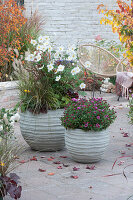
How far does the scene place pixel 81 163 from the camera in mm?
3322

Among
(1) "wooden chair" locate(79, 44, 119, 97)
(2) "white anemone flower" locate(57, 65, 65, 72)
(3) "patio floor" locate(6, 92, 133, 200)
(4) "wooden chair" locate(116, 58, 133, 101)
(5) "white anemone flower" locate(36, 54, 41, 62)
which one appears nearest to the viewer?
(3) "patio floor" locate(6, 92, 133, 200)

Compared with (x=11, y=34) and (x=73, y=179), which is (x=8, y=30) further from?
(x=73, y=179)

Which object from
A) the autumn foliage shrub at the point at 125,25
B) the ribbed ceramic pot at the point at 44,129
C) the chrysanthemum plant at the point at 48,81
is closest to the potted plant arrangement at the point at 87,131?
the ribbed ceramic pot at the point at 44,129

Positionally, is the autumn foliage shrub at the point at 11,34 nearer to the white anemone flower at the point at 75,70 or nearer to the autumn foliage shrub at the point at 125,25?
the autumn foliage shrub at the point at 125,25

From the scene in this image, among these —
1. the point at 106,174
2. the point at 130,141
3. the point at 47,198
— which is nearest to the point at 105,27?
the point at 130,141

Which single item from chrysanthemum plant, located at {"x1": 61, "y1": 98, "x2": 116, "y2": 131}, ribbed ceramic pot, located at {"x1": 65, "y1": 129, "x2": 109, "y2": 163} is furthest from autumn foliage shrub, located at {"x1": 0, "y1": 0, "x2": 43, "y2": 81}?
ribbed ceramic pot, located at {"x1": 65, "y1": 129, "x2": 109, "y2": 163}

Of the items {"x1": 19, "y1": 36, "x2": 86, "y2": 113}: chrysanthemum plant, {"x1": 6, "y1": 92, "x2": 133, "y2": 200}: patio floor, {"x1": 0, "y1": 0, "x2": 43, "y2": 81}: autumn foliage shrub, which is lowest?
{"x1": 6, "y1": 92, "x2": 133, "y2": 200}: patio floor

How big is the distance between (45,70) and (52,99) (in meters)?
0.32

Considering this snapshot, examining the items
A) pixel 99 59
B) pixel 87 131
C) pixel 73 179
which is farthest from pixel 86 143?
pixel 99 59

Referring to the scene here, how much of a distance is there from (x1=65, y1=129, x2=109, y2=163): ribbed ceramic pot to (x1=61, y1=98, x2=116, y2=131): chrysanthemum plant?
5cm

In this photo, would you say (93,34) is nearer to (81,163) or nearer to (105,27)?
(105,27)

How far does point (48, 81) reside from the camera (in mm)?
3670

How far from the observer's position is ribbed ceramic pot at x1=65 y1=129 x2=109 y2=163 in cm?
319

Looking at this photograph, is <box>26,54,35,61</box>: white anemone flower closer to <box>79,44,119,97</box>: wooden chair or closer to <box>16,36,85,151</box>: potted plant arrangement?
<box>16,36,85,151</box>: potted plant arrangement
